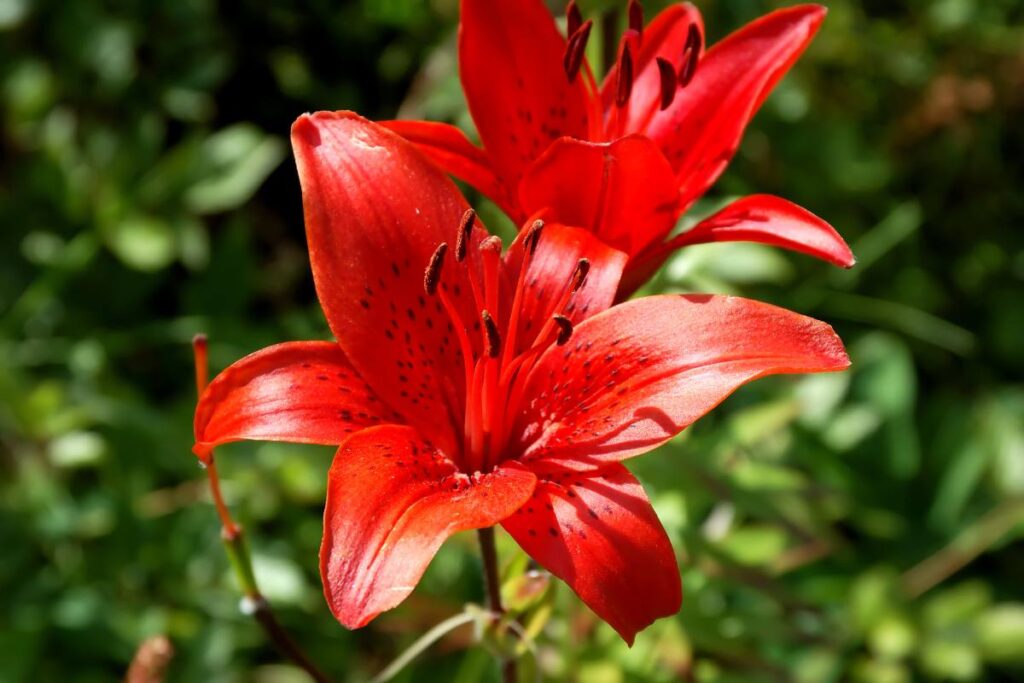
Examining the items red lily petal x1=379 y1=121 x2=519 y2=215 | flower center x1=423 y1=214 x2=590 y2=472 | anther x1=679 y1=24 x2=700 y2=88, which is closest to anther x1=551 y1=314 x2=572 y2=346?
flower center x1=423 y1=214 x2=590 y2=472

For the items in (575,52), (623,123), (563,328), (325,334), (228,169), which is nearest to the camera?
(563,328)

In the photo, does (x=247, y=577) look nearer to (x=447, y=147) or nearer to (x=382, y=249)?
(x=382, y=249)

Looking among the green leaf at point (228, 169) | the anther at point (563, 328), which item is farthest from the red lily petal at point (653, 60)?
the green leaf at point (228, 169)

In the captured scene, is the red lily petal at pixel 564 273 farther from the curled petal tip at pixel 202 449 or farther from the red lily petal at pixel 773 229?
the curled petal tip at pixel 202 449

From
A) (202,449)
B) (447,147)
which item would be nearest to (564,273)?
(447,147)

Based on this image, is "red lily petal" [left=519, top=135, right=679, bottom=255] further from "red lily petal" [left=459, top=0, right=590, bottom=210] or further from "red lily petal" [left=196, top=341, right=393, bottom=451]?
"red lily petal" [left=196, top=341, right=393, bottom=451]
